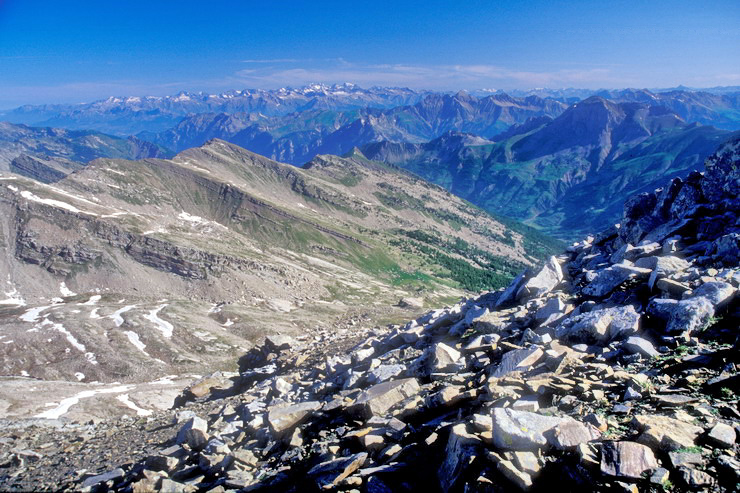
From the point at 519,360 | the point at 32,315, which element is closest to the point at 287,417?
the point at 519,360

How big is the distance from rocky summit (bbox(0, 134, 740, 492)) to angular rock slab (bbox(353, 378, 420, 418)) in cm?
9

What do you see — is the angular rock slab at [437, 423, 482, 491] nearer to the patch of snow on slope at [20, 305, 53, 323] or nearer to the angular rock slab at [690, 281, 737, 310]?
the angular rock slab at [690, 281, 737, 310]

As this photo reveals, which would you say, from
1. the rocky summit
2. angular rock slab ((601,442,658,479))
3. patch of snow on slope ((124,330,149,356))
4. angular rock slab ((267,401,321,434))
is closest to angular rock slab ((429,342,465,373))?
the rocky summit

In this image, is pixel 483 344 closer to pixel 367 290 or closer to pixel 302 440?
pixel 302 440

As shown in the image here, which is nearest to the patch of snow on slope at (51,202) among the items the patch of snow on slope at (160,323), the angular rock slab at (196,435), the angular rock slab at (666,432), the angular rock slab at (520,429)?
the patch of snow on slope at (160,323)

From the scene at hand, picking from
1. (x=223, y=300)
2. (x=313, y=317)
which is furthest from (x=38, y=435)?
(x=223, y=300)

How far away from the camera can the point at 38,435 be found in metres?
37.8

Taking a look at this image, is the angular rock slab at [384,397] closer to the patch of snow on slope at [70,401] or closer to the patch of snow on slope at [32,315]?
the patch of snow on slope at [70,401]

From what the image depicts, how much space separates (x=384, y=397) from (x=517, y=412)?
308 inches

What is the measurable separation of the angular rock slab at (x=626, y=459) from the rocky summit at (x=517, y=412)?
0.15 ft

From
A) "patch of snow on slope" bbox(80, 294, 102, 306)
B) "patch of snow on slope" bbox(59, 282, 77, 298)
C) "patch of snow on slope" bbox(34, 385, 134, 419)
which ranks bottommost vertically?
"patch of snow on slope" bbox(59, 282, 77, 298)

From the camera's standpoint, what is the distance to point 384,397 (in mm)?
19250

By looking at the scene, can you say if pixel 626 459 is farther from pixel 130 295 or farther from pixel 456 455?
pixel 130 295

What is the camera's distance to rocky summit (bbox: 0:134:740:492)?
10.9 metres
